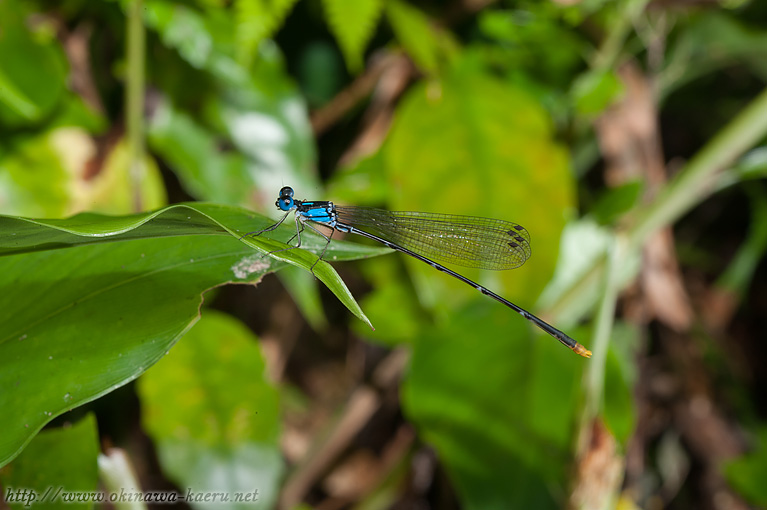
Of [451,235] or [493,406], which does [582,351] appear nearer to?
[493,406]

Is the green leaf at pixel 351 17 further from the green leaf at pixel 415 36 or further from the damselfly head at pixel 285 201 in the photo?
Answer: the damselfly head at pixel 285 201

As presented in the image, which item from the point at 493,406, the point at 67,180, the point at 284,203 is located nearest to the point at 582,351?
Result: the point at 493,406

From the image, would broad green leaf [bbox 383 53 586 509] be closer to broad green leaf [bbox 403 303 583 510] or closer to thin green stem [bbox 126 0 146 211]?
broad green leaf [bbox 403 303 583 510]

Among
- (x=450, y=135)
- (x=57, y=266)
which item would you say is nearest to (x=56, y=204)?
(x=57, y=266)

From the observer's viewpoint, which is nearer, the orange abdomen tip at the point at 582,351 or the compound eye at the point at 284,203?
the orange abdomen tip at the point at 582,351

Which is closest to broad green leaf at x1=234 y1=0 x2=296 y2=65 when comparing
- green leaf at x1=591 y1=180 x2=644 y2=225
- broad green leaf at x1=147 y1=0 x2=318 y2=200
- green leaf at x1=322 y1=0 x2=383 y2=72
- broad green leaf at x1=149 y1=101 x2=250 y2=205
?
green leaf at x1=322 y1=0 x2=383 y2=72

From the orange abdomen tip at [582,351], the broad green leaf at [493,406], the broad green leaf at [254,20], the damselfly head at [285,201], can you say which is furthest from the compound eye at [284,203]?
the orange abdomen tip at [582,351]

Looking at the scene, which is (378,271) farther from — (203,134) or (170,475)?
(170,475)
